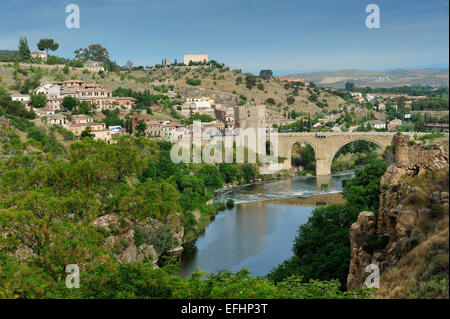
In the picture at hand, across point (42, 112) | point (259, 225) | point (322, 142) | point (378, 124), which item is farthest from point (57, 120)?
point (378, 124)

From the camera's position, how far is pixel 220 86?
4891 centimetres

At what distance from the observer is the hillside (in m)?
40.1

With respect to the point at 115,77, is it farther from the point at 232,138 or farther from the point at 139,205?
the point at 139,205

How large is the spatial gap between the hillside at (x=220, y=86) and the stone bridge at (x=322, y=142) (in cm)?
1404

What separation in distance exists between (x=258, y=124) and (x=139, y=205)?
21469 millimetres

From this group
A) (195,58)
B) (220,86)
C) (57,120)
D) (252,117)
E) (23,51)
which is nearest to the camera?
(57,120)

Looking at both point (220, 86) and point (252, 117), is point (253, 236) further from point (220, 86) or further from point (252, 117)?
point (220, 86)

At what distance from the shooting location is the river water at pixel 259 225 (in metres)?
13.6

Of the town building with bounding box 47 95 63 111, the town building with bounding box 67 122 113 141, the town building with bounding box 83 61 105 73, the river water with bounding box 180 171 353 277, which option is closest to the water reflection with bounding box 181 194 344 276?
the river water with bounding box 180 171 353 277

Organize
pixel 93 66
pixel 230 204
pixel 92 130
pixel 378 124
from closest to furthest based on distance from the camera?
1. pixel 230 204
2. pixel 92 130
3. pixel 378 124
4. pixel 93 66

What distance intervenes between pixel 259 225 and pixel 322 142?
11843mm

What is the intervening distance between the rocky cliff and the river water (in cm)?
562

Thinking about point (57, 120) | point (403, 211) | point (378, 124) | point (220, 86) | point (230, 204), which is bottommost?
point (230, 204)

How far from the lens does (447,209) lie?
498 cm
